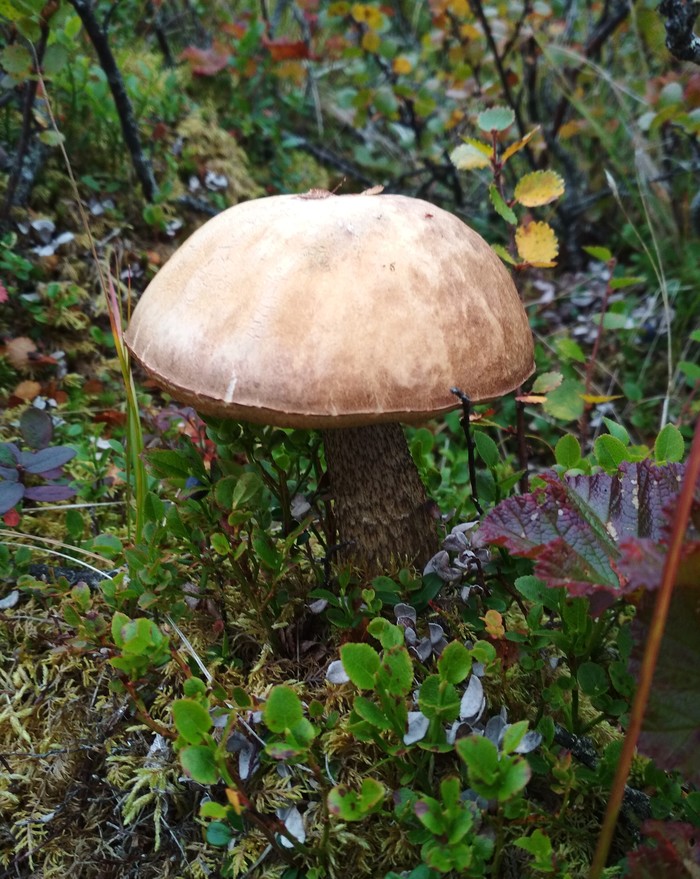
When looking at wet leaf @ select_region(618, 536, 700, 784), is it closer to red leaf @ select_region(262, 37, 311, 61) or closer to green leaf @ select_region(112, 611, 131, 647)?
green leaf @ select_region(112, 611, 131, 647)

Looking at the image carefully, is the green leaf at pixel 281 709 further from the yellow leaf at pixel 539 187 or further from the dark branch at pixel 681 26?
the dark branch at pixel 681 26

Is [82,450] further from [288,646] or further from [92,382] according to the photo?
[288,646]

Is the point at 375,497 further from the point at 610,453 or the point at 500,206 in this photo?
the point at 500,206

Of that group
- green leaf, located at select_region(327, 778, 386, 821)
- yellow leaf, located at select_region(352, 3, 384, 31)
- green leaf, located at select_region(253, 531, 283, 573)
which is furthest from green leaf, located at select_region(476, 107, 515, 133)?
yellow leaf, located at select_region(352, 3, 384, 31)

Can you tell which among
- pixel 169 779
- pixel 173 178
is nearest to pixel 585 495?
pixel 169 779

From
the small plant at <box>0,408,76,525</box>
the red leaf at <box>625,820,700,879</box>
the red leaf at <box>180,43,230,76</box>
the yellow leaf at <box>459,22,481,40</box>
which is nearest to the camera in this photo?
the red leaf at <box>625,820,700,879</box>

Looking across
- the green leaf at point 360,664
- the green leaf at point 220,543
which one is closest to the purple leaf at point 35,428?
the green leaf at point 220,543

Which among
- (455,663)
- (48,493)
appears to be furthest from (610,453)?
(48,493)
